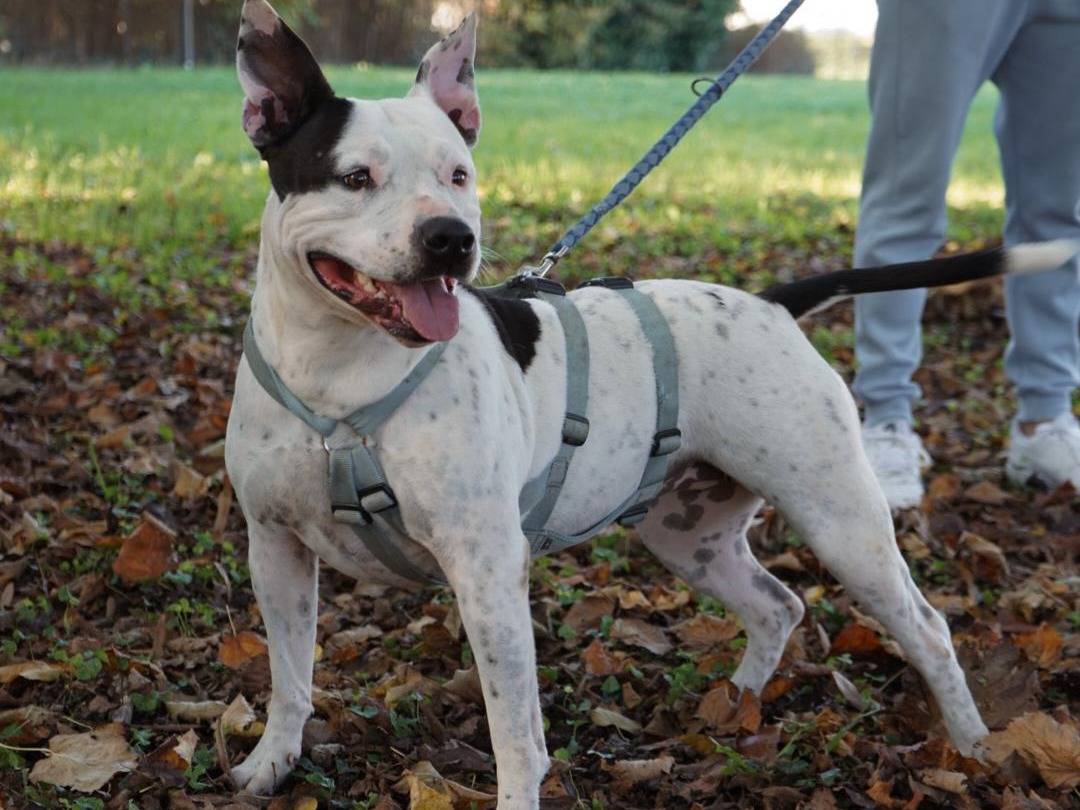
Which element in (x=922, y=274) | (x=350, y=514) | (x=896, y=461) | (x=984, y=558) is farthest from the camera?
(x=896, y=461)

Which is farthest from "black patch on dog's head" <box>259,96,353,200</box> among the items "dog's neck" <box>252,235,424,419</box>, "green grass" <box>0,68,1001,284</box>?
"green grass" <box>0,68,1001,284</box>

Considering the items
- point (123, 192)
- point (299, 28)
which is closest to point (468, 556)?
point (123, 192)

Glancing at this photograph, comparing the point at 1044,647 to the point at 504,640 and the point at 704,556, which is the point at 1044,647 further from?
the point at 504,640

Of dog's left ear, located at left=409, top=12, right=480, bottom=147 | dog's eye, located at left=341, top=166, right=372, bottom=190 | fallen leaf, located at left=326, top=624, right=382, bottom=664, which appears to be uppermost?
dog's left ear, located at left=409, top=12, right=480, bottom=147

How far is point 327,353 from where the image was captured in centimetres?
264

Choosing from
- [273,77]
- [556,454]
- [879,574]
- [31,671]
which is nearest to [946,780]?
[879,574]

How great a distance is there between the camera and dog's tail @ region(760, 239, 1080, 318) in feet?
10.6

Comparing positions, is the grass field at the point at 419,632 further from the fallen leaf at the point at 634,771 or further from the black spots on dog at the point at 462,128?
the black spots on dog at the point at 462,128

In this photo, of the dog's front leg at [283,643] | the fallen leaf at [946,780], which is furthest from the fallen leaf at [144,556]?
the fallen leaf at [946,780]

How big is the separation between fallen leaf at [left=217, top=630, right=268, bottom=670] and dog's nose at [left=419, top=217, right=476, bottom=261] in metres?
1.68

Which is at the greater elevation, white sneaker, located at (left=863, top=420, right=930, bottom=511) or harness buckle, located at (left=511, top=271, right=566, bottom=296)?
harness buckle, located at (left=511, top=271, right=566, bottom=296)

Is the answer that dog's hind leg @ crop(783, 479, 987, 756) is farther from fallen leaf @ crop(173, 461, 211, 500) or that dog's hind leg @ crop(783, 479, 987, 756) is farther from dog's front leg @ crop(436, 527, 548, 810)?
fallen leaf @ crop(173, 461, 211, 500)

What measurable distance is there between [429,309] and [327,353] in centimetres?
28

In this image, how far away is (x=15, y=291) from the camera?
7.22 metres
